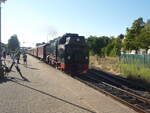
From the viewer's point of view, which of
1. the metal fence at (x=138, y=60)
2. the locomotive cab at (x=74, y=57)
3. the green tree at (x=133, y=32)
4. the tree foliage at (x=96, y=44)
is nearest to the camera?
the locomotive cab at (x=74, y=57)

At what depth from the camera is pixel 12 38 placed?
138m

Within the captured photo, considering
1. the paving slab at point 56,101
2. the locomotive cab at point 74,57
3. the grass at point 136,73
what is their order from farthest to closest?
1. the locomotive cab at point 74,57
2. the grass at point 136,73
3. the paving slab at point 56,101

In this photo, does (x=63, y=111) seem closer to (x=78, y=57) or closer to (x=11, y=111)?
(x=11, y=111)

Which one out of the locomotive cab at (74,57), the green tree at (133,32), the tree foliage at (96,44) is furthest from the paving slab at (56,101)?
the tree foliage at (96,44)

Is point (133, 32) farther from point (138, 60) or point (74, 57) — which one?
point (74, 57)

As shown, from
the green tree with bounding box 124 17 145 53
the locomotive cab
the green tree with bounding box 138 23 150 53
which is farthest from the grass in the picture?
the green tree with bounding box 124 17 145 53

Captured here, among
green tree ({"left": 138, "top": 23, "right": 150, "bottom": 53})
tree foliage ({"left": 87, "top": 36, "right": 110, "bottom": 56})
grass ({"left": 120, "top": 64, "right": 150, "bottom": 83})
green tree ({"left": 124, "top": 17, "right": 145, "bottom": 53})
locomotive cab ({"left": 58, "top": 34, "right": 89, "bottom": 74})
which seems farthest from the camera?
tree foliage ({"left": 87, "top": 36, "right": 110, "bottom": 56})

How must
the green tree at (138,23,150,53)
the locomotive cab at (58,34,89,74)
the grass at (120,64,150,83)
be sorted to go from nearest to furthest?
1. the grass at (120,64,150,83)
2. the locomotive cab at (58,34,89,74)
3. the green tree at (138,23,150,53)

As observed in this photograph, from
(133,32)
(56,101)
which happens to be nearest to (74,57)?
(56,101)

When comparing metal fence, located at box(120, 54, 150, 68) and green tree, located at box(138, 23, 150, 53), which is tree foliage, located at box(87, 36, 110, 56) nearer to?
green tree, located at box(138, 23, 150, 53)

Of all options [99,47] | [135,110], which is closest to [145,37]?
[99,47]

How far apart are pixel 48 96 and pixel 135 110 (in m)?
4.58

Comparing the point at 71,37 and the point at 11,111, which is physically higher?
the point at 71,37

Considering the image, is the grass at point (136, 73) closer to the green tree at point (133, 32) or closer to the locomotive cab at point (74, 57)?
the locomotive cab at point (74, 57)
